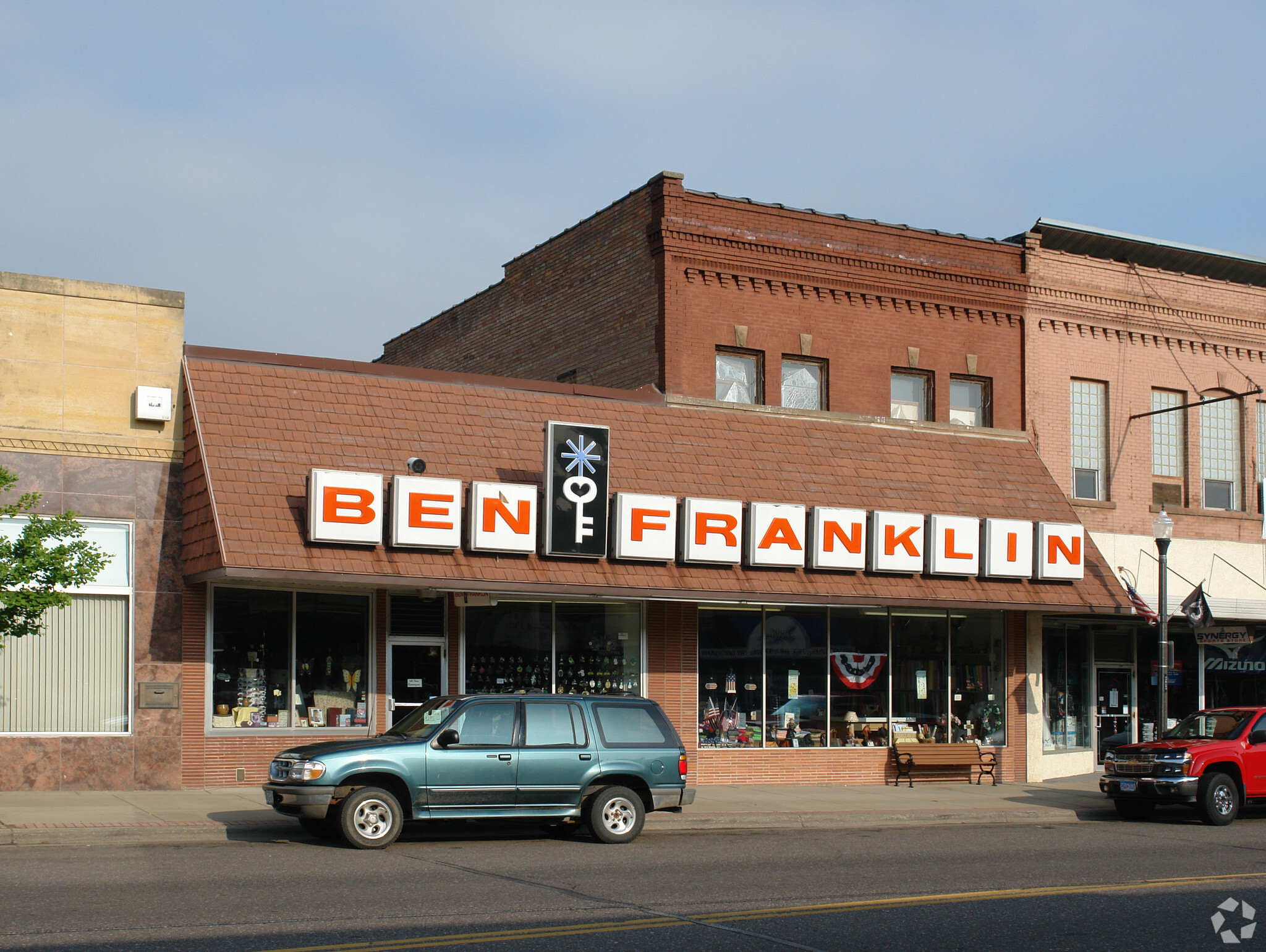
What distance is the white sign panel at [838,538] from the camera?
22000mm

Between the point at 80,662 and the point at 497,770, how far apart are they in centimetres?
756

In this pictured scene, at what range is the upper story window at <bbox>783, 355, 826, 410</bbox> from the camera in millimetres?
24734

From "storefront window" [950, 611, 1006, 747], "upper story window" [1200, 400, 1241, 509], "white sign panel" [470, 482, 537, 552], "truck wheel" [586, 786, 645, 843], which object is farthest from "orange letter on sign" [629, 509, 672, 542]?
"upper story window" [1200, 400, 1241, 509]

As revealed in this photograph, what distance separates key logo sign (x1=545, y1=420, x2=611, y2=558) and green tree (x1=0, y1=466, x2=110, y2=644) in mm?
6446

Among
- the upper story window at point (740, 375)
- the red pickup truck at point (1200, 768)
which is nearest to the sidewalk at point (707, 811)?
the red pickup truck at point (1200, 768)

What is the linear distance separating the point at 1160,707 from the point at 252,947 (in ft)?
57.0

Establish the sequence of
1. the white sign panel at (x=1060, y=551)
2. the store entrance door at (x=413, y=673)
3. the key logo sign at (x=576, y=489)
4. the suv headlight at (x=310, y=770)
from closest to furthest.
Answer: the suv headlight at (x=310, y=770), the key logo sign at (x=576, y=489), the store entrance door at (x=413, y=673), the white sign panel at (x=1060, y=551)

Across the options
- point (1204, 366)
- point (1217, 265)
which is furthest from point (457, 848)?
point (1217, 265)

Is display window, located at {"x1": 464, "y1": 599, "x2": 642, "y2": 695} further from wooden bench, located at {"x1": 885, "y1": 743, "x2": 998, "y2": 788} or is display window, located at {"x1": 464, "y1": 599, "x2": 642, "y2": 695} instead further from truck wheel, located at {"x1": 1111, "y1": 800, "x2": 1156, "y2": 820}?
truck wheel, located at {"x1": 1111, "y1": 800, "x2": 1156, "y2": 820}

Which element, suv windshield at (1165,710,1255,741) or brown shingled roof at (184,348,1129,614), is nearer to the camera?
brown shingled roof at (184,348,1129,614)

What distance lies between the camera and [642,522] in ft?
67.8

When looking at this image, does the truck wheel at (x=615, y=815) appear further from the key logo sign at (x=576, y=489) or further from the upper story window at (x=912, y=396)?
the upper story window at (x=912, y=396)

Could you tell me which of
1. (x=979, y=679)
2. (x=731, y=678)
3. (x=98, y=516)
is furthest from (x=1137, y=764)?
(x=98, y=516)

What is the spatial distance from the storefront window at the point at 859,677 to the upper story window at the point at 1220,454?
9051 millimetres
